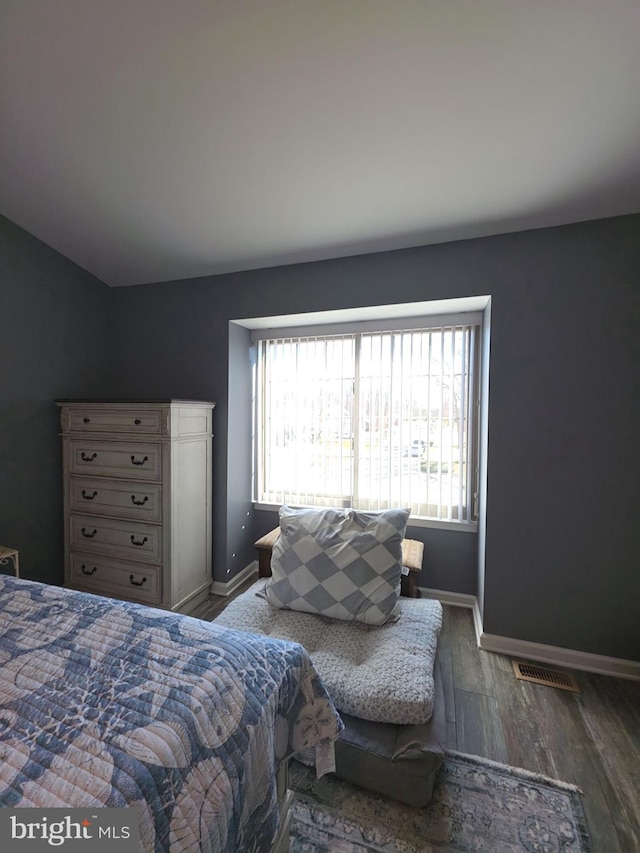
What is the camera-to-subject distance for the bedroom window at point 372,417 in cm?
268

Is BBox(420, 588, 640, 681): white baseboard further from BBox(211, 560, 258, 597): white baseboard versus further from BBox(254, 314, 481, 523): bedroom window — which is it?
BBox(211, 560, 258, 597): white baseboard

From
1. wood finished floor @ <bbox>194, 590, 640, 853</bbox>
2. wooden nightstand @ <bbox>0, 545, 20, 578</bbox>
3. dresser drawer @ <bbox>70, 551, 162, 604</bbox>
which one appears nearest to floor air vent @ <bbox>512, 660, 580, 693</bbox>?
wood finished floor @ <bbox>194, 590, 640, 853</bbox>

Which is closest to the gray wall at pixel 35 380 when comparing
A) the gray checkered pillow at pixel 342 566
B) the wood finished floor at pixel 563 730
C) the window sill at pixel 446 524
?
the gray checkered pillow at pixel 342 566

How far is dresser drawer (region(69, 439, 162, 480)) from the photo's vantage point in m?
2.45

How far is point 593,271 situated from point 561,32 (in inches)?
45.2

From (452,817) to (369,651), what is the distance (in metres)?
0.57

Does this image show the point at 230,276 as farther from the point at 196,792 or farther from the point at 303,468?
the point at 196,792

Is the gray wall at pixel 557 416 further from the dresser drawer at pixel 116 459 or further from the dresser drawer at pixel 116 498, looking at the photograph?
the dresser drawer at pixel 116 498

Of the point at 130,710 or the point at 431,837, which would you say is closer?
the point at 130,710

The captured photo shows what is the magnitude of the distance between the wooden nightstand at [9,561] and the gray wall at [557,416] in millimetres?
2726

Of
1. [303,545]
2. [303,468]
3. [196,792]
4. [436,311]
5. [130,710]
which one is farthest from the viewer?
[303,468]

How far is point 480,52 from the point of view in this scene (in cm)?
131

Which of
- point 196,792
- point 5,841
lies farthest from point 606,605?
point 5,841

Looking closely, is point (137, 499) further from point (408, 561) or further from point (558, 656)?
point (558, 656)
